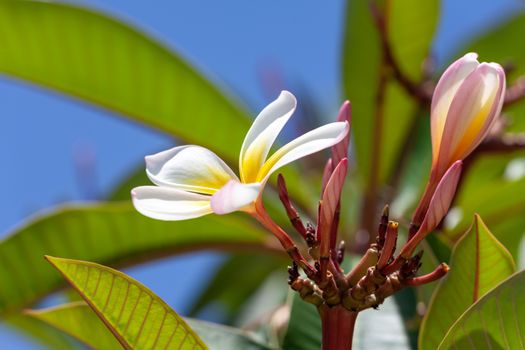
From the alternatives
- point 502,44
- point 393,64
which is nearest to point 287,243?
point 393,64

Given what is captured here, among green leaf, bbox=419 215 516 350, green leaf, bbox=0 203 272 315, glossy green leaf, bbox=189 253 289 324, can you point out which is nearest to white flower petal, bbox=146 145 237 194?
green leaf, bbox=419 215 516 350

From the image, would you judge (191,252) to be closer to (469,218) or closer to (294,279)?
(469,218)

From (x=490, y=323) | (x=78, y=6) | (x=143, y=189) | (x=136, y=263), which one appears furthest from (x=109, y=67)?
(x=490, y=323)

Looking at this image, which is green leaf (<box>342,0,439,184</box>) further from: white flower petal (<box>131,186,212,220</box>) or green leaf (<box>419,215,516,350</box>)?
white flower petal (<box>131,186,212,220</box>)

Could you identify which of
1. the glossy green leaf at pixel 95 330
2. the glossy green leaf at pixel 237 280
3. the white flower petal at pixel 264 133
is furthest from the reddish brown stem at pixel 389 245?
the glossy green leaf at pixel 237 280

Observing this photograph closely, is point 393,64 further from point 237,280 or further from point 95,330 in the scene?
point 237,280

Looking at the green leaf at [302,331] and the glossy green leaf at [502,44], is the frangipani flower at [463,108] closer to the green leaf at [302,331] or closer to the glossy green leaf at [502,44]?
the green leaf at [302,331]
